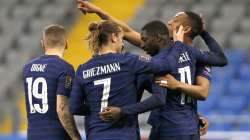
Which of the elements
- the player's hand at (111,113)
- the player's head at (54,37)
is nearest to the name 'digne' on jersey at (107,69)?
the player's hand at (111,113)

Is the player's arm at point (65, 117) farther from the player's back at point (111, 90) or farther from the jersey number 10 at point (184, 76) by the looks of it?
the jersey number 10 at point (184, 76)

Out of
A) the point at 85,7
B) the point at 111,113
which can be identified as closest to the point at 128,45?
the point at 85,7

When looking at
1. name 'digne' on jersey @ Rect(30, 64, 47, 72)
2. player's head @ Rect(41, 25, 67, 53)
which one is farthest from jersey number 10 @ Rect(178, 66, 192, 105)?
name 'digne' on jersey @ Rect(30, 64, 47, 72)

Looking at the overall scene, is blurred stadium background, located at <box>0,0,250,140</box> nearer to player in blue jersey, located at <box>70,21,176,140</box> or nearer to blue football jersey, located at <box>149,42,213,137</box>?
blue football jersey, located at <box>149,42,213,137</box>

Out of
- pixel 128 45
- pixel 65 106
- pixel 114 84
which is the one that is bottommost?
pixel 65 106

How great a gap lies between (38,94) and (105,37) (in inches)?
27.4

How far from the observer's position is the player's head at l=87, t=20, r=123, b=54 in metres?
6.17

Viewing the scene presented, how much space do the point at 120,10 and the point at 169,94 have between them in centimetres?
980

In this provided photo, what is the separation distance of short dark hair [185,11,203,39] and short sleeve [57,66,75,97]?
0.88 m

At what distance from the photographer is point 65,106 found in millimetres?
6426

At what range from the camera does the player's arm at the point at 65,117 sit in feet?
21.0

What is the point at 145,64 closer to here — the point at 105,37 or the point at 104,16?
the point at 105,37

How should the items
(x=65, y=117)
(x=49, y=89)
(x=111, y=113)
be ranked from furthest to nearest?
(x=49, y=89) → (x=65, y=117) → (x=111, y=113)

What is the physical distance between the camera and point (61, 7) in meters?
15.9
